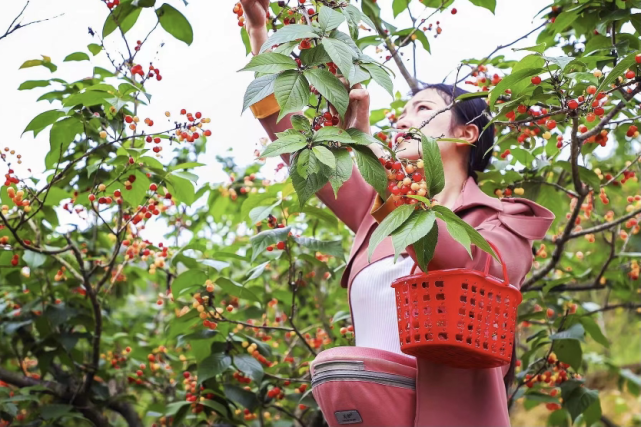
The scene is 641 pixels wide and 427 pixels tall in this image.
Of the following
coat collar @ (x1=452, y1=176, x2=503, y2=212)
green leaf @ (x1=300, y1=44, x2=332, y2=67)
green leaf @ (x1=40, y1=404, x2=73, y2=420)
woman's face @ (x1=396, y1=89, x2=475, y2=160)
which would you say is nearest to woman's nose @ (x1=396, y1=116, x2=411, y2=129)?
woman's face @ (x1=396, y1=89, x2=475, y2=160)

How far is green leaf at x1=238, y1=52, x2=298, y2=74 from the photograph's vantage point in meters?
1.35

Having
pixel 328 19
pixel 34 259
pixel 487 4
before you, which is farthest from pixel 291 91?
pixel 34 259

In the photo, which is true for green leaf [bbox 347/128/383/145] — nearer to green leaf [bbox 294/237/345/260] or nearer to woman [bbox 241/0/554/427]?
woman [bbox 241/0/554/427]

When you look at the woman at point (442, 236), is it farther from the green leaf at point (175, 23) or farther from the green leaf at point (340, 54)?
Result: the green leaf at point (175, 23)

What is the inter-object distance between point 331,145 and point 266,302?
1.67 metres

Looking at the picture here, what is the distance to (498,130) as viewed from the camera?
104 inches

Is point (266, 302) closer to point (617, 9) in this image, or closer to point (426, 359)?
point (426, 359)

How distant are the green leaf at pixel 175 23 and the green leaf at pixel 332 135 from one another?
1.02 metres

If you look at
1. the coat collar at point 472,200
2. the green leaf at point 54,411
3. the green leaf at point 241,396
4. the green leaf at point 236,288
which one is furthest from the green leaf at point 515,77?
the green leaf at point 54,411

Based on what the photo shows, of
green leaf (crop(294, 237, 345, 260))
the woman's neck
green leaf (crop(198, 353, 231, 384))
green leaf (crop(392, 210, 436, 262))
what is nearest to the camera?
green leaf (crop(392, 210, 436, 262))

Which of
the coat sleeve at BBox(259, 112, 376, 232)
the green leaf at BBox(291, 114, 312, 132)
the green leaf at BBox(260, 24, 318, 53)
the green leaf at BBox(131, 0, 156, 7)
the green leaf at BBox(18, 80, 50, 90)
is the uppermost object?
the green leaf at BBox(131, 0, 156, 7)

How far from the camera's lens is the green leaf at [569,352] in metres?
2.47

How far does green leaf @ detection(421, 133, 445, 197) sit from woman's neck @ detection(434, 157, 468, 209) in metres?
0.59

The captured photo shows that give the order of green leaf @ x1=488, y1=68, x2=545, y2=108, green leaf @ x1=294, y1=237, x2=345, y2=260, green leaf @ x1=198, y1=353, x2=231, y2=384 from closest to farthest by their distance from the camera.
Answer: green leaf @ x1=488, y1=68, x2=545, y2=108, green leaf @ x1=294, y1=237, x2=345, y2=260, green leaf @ x1=198, y1=353, x2=231, y2=384
